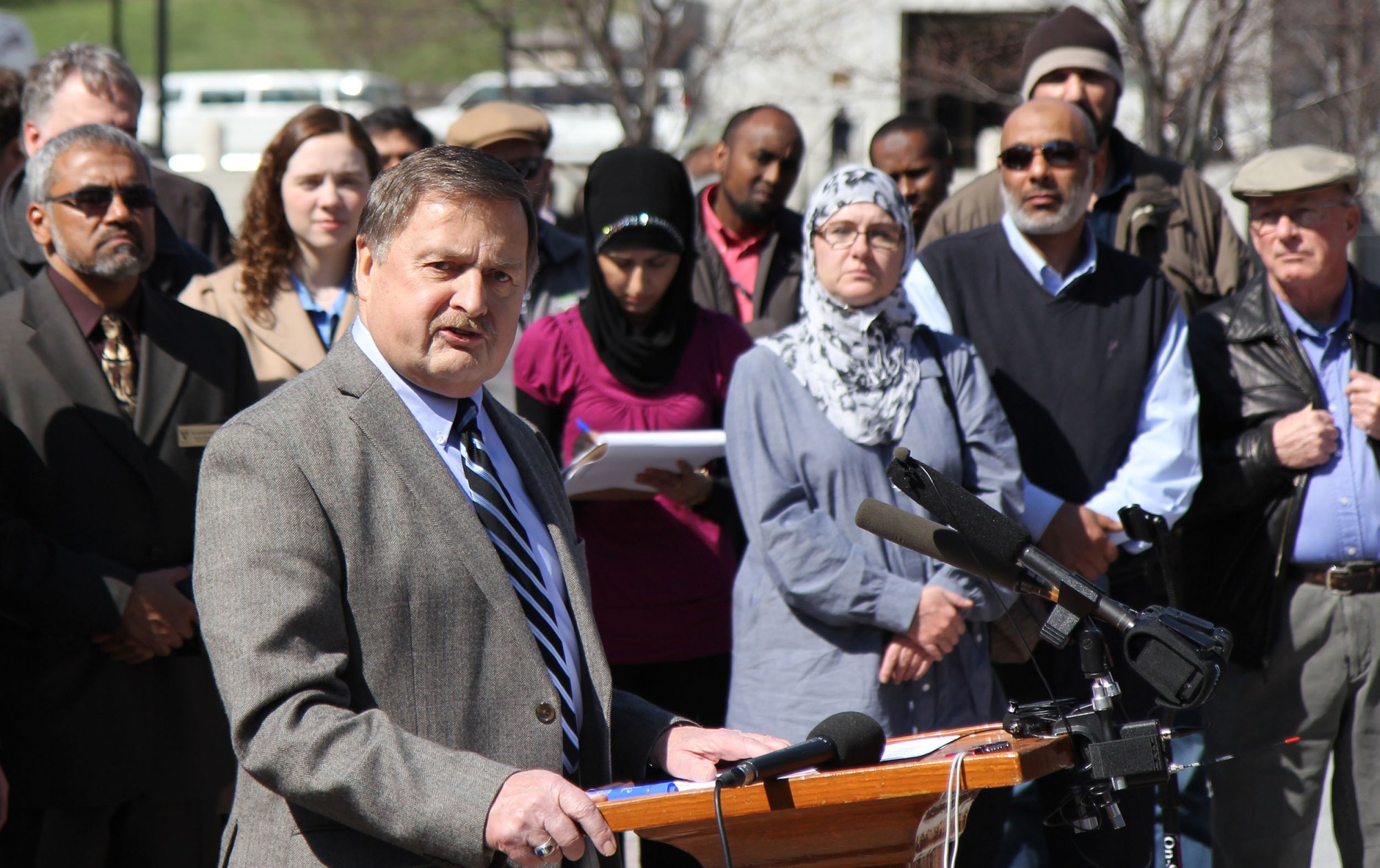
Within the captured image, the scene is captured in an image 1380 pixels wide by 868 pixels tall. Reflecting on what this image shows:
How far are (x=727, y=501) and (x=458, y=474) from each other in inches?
85.9

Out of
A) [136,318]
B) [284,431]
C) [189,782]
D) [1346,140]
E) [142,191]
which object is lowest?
[189,782]

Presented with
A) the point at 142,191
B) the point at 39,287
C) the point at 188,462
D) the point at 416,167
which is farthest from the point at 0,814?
the point at 416,167

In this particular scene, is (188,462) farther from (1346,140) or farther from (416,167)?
(1346,140)

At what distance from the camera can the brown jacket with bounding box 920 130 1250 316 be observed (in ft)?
18.2

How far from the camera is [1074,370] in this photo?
14.7ft

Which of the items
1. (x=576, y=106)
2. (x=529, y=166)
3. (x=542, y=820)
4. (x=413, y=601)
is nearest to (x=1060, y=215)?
(x=529, y=166)

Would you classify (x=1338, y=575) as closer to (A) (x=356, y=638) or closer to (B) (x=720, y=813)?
(B) (x=720, y=813)

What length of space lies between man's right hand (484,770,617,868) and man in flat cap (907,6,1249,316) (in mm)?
3687

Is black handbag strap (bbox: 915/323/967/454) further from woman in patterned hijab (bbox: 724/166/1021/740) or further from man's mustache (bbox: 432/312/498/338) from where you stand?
man's mustache (bbox: 432/312/498/338)

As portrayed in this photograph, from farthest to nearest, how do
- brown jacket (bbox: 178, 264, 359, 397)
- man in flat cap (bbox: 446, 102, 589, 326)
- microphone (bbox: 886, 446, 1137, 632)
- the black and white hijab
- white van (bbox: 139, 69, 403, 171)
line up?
white van (bbox: 139, 69, 403, 171) → man in flat cap (bbox: 446, 102, 589, 326) → brown jacket (bbox: 178, 264, 359, 397) → the black and white hijab → microphone (bbox: 886, 446, 1137, 632)

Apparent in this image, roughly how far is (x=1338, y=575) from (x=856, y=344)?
1689mm

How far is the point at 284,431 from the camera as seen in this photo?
2311 mm

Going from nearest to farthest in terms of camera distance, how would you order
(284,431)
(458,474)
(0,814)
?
(284,431)
(458,474)
(0,814)

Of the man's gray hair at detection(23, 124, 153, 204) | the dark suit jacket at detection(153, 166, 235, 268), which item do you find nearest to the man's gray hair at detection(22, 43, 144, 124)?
the dark suit jacket at detection(153, 166, 235, 268)
